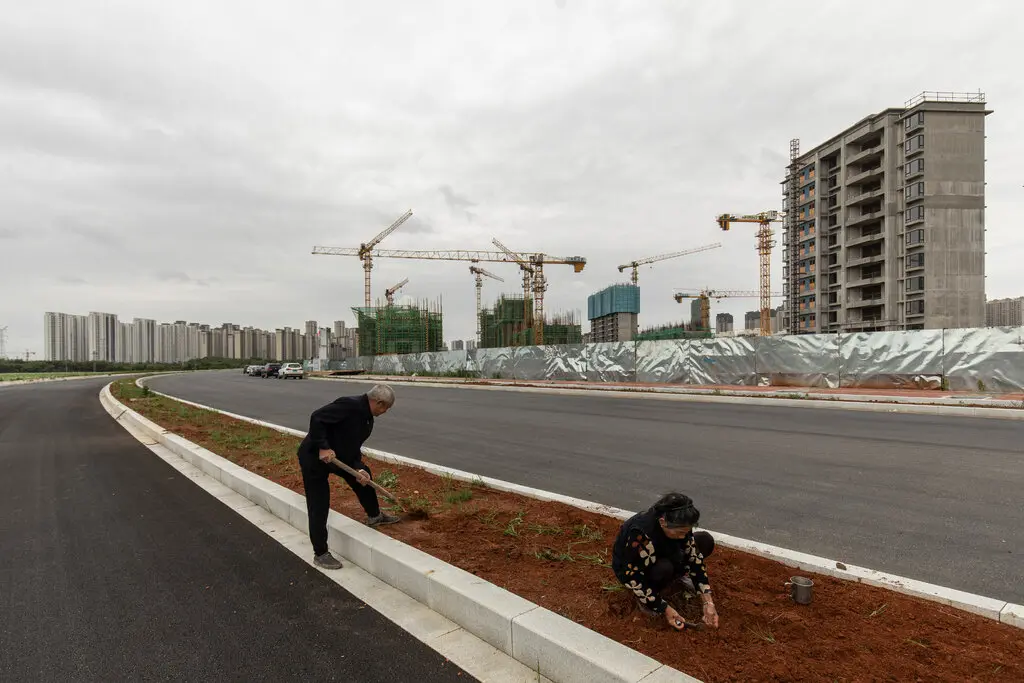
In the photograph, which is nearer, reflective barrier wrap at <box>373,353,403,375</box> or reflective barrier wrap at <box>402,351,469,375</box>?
reflective barrier wrap at <box>402,351,469,375</box>

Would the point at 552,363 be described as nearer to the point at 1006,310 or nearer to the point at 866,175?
the point at 866,175

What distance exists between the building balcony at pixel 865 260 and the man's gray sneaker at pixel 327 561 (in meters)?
74.1

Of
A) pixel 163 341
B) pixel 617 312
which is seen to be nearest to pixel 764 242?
pixel 617 312

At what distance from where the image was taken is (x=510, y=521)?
4.75 meters

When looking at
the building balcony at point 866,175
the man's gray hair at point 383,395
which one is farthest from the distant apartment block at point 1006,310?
the man's gray hair at point 383,395

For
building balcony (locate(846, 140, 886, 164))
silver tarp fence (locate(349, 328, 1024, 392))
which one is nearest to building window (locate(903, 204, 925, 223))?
building balcony (locate(846, 140, 886, 164))

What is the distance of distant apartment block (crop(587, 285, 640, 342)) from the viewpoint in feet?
302

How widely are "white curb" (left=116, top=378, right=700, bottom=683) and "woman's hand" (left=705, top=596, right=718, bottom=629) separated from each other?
60 centimetres

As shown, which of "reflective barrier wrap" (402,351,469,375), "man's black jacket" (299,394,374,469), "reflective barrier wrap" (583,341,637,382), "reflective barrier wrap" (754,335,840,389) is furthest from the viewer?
"reflective barrier wrap" (402,351,469,375)

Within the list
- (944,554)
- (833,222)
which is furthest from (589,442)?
(833,222)

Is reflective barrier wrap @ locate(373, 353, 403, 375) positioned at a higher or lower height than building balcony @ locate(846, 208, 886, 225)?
lower

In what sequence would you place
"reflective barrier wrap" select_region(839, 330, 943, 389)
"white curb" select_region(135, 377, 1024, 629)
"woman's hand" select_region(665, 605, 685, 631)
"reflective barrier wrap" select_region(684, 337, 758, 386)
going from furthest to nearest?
"reflective barrier wrap" select_region(684, 337, 758, 386), "reflective barrier wrap" select_region(839, 330, 943, 389), "white curb" select_region(135, 377, 1024, 629), "woman's hand" select_region(665, 605, 685, 631)

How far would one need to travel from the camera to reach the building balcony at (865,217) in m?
62.0

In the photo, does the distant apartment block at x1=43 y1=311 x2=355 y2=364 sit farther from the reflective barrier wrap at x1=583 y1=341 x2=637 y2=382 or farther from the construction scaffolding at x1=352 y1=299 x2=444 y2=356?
the reflective barrier wrap at x1=583 y1=341 x2=637 y2=382
